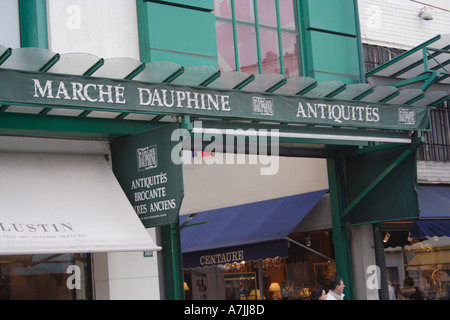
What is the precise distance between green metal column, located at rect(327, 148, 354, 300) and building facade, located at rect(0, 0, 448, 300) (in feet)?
0.07

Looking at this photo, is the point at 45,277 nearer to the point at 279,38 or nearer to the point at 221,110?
the point at 221,110

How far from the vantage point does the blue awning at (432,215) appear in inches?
497

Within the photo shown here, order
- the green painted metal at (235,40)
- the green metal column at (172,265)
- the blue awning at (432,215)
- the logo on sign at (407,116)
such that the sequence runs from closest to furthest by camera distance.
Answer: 1. the green metal column at (172,265)
2. the logo on sign at (407,116)
3. the green painted metal at (235,40)
4. the blue awning at (432,215)

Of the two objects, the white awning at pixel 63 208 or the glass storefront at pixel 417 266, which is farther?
the glass storefront at pixel 417 266

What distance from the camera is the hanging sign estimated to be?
30.1 ft

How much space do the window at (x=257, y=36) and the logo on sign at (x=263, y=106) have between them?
2.02 m

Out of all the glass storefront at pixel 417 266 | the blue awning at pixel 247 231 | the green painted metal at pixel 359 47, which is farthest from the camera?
the glass storefront at pixel 417 266

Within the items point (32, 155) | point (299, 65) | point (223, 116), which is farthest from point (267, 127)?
point (32, 155)

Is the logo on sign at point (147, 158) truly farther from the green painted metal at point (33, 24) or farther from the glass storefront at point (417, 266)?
the glass storefront at point (417, 266)

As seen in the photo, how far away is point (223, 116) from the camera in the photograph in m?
9.80

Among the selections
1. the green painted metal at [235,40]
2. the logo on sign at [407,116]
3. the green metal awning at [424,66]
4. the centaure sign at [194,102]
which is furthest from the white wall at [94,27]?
the green metal awning at [424,66]

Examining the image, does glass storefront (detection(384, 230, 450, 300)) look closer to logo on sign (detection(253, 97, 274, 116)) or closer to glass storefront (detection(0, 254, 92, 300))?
logo on sign (detection(253, 97, 274, 116))

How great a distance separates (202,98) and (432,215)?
5311 mm

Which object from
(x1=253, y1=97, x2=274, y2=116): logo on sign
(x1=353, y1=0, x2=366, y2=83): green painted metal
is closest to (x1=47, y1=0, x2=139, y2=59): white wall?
(x1=253, y1=97, x2=274, y2=116): logo on sign
